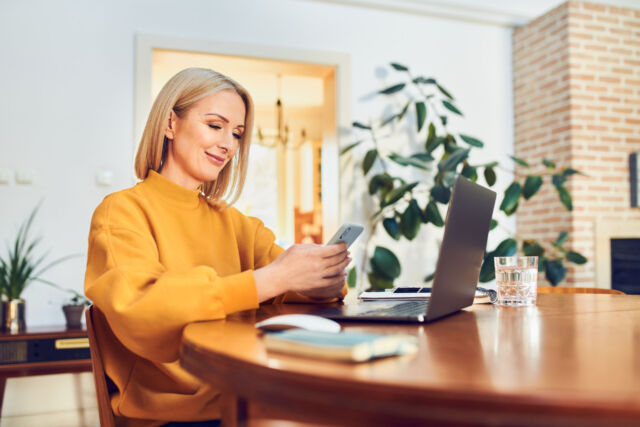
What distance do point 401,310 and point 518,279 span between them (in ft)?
1.37

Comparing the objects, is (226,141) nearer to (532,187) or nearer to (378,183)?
(378,183)

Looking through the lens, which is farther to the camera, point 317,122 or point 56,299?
point 317,122

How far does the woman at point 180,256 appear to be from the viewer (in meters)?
1.04

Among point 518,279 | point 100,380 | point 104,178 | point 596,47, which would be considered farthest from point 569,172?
point 100,380

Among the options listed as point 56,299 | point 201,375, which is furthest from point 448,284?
point 56,299

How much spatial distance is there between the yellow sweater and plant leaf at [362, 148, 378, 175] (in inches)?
98.3

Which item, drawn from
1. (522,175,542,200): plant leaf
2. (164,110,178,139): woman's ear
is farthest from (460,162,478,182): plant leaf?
(164,110,178,139): woman's ear

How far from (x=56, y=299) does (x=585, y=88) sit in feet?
13.6

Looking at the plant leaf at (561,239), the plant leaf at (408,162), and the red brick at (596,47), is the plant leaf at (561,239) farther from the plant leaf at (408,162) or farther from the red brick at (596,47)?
the red brick at (596,47)

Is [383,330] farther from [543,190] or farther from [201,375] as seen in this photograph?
[543,190]

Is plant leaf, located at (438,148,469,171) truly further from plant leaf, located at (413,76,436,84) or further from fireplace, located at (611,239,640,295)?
fireplace, located at (611,239,640,295)

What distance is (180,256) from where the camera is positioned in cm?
141

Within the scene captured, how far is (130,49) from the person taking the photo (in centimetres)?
391

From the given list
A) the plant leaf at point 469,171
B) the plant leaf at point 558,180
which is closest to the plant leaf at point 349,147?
the plant leaf at point 469,171
